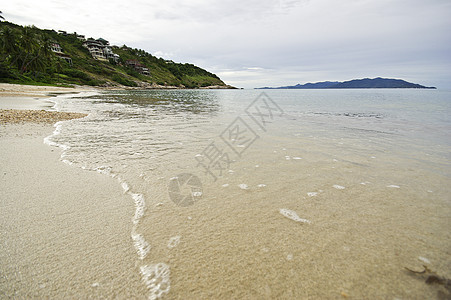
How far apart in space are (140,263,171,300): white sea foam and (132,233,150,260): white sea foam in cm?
20

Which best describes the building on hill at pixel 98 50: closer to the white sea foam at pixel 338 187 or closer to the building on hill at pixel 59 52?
the building on hill at pixel 59 52

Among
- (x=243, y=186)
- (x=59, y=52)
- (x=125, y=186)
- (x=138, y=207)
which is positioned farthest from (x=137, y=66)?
(x=138, y=207)

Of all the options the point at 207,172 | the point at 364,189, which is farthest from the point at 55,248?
the point at 364,189

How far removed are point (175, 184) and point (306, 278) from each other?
2887mm

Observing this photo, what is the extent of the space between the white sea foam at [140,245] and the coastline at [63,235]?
82 mm

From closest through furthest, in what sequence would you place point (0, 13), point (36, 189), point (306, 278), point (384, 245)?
1. point (306, 278)
2. point (384, 245)
3. point (36, 189)
4. point (0, 13)

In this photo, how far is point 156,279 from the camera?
2.11m

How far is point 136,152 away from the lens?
628 centimetres

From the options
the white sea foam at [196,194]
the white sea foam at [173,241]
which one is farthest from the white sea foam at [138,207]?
the white sea foam at [196,194]

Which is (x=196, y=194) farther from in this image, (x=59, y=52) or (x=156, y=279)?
(x=59, y=52)

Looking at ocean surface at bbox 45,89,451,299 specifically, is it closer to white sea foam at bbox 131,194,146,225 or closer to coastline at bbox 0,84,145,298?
white sea foam at bbox 131,194,146,225

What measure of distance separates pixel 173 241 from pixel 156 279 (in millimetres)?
570

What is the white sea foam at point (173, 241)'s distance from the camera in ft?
8.51

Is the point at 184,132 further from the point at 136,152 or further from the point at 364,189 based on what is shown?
the point at 364,189
